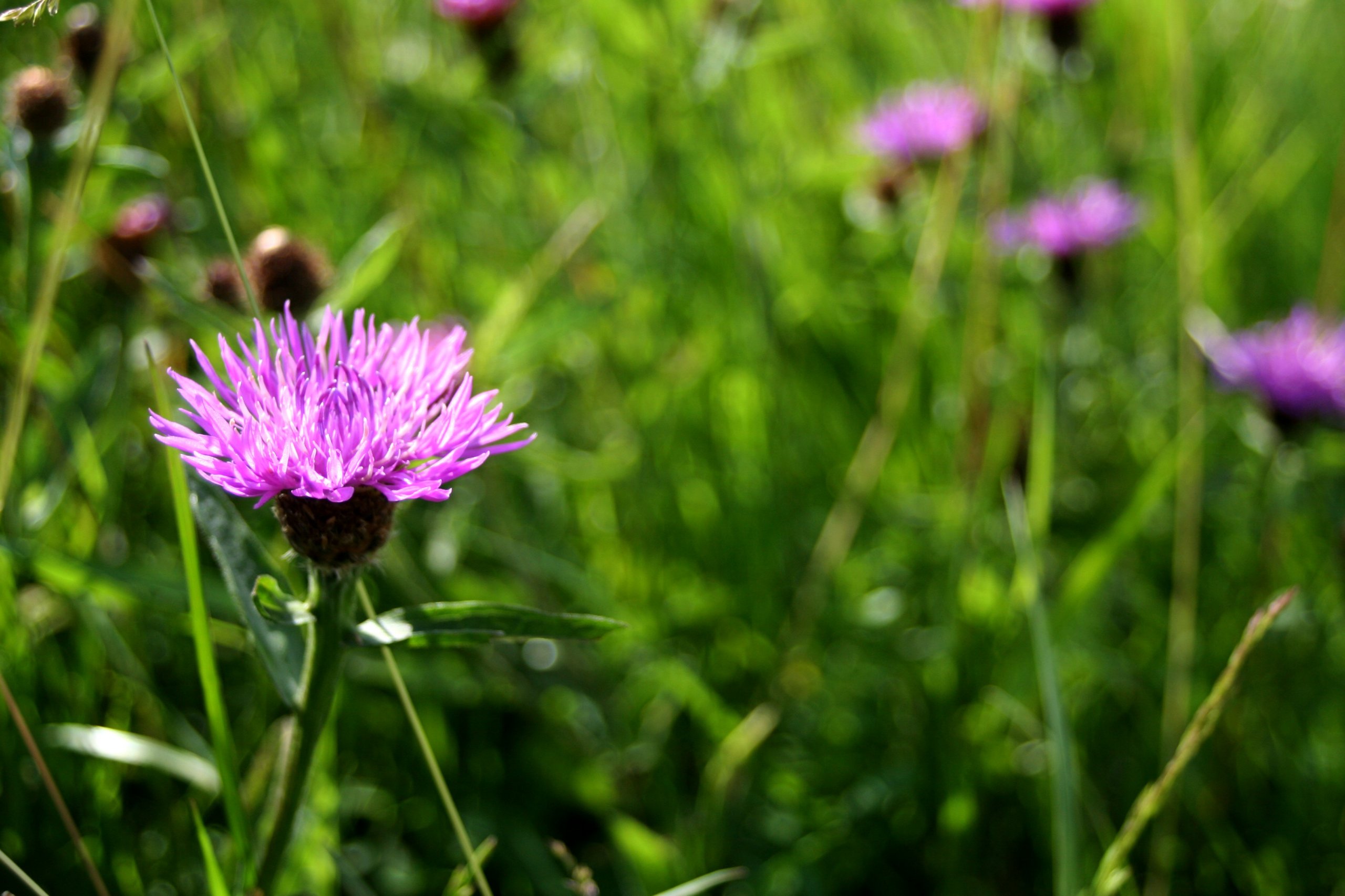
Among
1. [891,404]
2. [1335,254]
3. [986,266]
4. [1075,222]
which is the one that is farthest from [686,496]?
[1335,254]

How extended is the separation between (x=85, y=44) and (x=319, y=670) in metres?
1.16

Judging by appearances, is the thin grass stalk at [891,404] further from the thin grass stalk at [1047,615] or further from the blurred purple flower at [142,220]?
the blurred purple flower at [142,220]

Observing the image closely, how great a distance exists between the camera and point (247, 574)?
0.81 meters

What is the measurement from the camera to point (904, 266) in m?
2.15

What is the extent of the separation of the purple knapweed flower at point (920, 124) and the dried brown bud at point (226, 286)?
1.26 meters

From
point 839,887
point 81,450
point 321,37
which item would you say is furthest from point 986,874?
point 321,37

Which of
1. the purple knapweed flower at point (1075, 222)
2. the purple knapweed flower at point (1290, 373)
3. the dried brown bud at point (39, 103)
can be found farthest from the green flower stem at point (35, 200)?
the purple knapweed flower at point (1290, 373)

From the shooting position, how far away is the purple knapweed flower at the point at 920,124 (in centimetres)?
216

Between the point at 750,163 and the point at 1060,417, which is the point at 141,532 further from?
the point at 1060,417

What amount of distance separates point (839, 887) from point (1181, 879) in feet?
1.52

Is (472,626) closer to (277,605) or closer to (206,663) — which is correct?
(277,605)

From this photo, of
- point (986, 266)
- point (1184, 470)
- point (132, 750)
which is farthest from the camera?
point (986, 266)

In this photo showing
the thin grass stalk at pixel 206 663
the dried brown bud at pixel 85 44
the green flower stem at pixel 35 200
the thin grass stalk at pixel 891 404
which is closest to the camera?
the thin grass stalk at pixel 206 663

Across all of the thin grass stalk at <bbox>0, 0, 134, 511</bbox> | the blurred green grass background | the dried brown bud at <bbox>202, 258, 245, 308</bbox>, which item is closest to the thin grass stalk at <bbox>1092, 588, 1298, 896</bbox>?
the blurred green grass background
